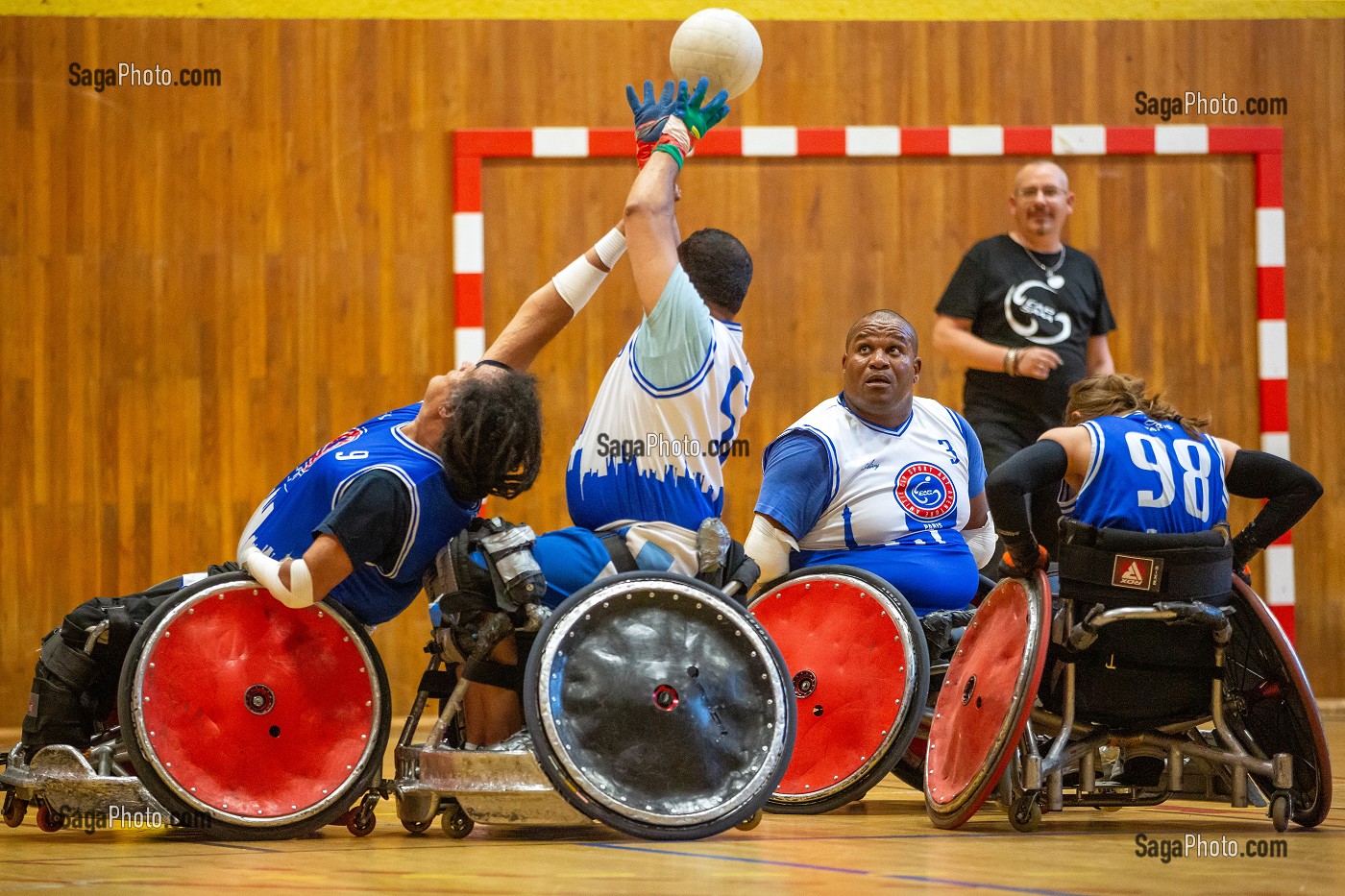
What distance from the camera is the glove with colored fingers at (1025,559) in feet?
12.8

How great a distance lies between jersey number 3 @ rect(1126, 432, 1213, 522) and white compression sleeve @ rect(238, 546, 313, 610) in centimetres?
193

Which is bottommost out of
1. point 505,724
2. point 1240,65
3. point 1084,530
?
point 505,724

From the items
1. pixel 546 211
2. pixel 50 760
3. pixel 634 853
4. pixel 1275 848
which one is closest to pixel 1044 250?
pixel 546 211

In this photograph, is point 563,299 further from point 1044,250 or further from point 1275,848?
point 1044,250

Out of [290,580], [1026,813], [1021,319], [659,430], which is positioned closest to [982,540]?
[1026,813]

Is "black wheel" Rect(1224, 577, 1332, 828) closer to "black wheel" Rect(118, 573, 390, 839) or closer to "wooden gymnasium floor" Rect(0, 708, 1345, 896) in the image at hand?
"wooden gymnasium floor" Rect(0, 708, 1345, 896)

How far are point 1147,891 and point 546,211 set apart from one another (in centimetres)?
477

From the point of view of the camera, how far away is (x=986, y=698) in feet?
12.6

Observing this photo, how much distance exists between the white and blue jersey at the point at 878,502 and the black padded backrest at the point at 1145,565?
2.32 ft

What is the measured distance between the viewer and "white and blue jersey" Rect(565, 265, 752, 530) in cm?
379

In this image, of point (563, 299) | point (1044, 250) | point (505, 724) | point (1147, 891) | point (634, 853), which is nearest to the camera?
point (1147, 891)

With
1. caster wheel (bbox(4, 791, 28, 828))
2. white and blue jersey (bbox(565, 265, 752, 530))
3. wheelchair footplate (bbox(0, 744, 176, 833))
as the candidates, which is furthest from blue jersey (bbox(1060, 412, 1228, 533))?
caster wheel (bbox(4, 791, 28, 828))

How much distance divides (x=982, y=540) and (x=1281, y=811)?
136 centimetres

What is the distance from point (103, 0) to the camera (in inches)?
271
